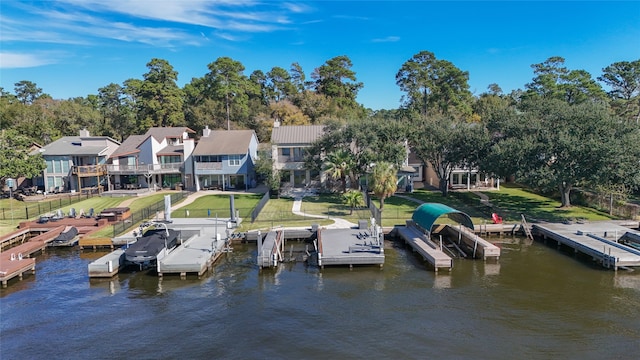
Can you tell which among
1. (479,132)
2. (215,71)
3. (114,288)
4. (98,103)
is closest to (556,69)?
(479,132)

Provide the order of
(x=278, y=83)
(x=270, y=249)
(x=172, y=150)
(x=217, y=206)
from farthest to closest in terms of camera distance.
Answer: (x=278, y=83) → (x=172, y=150) → (x=217, y=206) → (x=270, y=249)

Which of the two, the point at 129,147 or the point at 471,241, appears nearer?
the point at 471,241

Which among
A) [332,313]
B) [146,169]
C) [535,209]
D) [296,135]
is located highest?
[296,135]

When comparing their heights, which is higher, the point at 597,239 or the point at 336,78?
the point at 336,78

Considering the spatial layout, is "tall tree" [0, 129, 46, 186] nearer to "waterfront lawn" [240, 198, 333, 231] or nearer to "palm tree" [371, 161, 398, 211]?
"waterfront lawn" [240, 198, 333, 231]

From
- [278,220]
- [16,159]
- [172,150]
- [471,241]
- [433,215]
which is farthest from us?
[172,150]

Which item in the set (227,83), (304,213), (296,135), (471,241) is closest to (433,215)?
(471,241)

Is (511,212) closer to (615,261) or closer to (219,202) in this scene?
(615,261)

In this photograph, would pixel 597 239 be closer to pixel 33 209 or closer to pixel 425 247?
pixel 425 247
